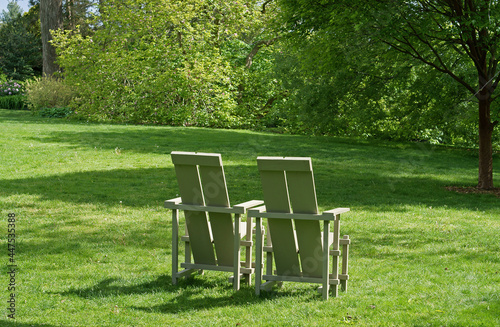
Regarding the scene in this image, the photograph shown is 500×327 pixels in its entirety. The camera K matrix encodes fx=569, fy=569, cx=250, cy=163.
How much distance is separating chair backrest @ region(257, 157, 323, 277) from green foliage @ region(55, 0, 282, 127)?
19.6 meters

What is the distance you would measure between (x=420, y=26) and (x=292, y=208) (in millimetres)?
7446

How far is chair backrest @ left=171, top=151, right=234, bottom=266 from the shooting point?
5.05 metres

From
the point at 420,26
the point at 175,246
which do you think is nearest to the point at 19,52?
the point at 420,26

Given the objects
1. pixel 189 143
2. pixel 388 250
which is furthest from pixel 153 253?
pixel 189 143

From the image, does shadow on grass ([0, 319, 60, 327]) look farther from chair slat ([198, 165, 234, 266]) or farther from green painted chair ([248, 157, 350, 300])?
green painted chair ([248, 157, 350, 300])

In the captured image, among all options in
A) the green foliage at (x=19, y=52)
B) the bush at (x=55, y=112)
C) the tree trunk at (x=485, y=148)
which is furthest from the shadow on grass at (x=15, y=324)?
the green foliage at (x=19, y=52)

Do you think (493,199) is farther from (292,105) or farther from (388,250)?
(292,105)

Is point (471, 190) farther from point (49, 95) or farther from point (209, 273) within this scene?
point (49, 95)

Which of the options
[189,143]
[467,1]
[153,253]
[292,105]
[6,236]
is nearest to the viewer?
[153,253]

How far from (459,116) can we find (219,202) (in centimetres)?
1201

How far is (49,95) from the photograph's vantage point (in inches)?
1055

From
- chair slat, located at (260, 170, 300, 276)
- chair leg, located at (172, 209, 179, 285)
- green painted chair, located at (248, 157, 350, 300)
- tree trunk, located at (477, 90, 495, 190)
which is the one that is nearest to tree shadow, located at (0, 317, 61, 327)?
chair leg, located at (172, 209, 179, 285)

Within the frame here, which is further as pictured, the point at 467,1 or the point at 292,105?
the point at 292,105

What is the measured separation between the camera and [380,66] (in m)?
15.9
